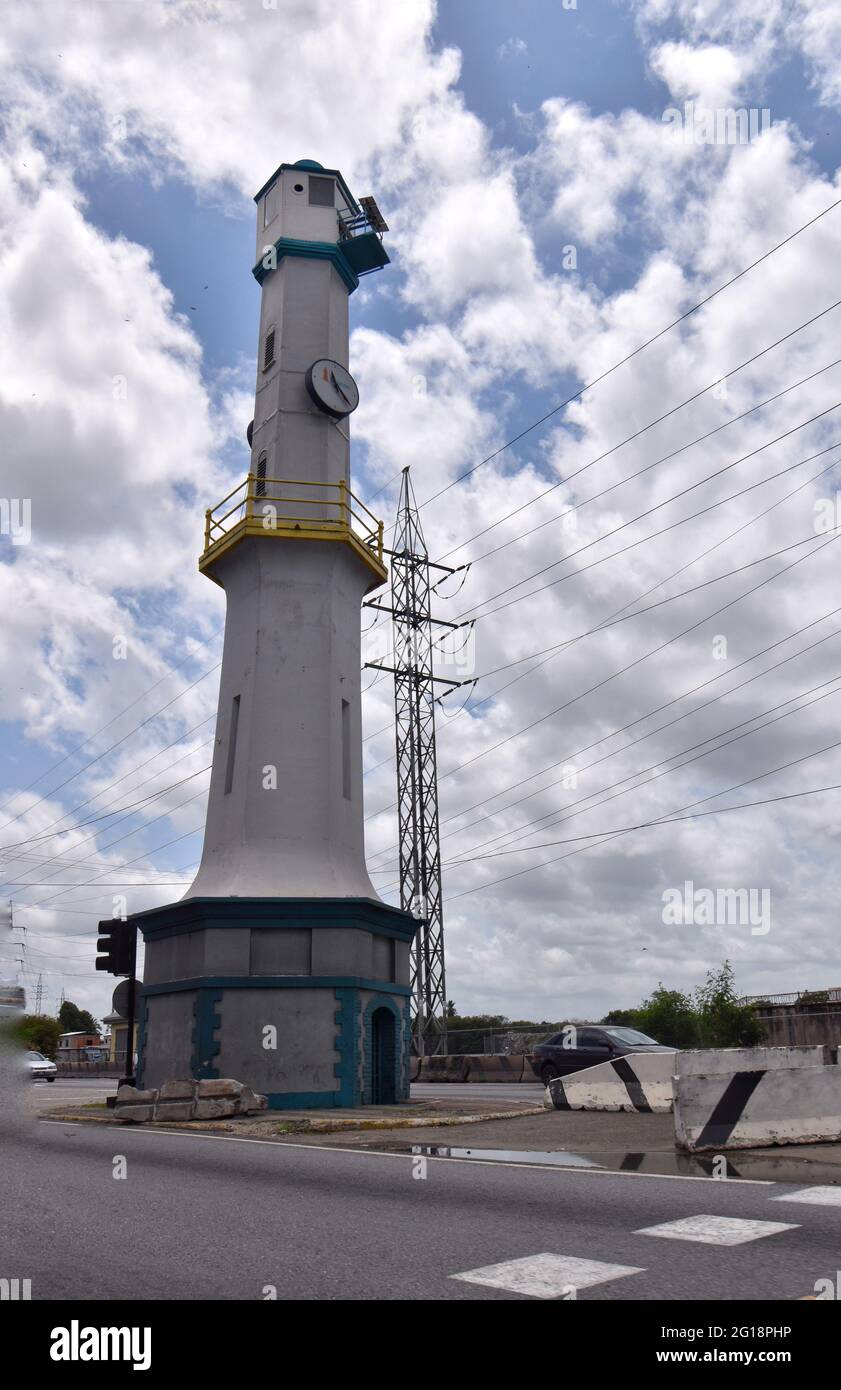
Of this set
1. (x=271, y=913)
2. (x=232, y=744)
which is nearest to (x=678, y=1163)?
(x=271, y=913)

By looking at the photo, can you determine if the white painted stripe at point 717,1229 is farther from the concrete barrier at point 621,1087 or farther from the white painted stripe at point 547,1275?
the concrete barrier at point 621,1087

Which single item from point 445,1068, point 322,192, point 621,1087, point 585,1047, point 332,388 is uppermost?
point 322,192

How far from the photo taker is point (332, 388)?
2612 cm

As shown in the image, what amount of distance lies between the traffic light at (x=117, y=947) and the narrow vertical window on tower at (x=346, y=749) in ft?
19.0

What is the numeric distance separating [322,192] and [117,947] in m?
19.6

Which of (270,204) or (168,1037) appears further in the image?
(270,204)

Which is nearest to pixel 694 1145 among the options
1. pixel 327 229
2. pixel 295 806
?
pixel 295 806

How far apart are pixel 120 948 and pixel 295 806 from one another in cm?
469

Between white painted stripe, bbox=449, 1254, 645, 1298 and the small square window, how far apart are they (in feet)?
90.6

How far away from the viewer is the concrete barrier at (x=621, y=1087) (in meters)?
15.6

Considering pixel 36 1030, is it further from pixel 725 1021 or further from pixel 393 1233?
pixel 725 1021

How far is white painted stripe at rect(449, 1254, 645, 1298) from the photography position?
507 centimetres
